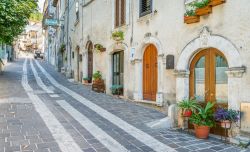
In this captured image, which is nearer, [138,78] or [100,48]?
[138,78]

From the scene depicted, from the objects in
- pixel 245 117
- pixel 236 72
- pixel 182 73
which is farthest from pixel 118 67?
pixel 245 117

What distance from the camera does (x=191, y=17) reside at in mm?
7668

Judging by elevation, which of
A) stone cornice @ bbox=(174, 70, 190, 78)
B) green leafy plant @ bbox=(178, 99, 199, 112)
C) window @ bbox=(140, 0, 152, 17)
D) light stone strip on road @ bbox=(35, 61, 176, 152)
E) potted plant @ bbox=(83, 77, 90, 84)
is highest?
window @ bbox=(140, 0, 152, 17)

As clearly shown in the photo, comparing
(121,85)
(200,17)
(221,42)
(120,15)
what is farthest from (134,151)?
(120,15)

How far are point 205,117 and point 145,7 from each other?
17.6 ft

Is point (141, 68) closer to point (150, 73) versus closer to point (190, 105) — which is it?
point (150, 73)

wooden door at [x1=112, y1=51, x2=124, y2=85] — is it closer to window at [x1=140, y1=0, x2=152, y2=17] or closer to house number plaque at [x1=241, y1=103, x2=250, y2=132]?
window at [x1=140, y1=0, x2=152, y2=17]

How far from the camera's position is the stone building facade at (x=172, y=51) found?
6.54m

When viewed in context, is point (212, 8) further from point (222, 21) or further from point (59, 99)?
point (59, 99)

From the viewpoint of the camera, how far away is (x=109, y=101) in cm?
1155

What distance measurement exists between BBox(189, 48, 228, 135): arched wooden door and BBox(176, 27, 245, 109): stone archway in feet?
0.63

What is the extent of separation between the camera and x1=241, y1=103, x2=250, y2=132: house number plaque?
623 centimetres

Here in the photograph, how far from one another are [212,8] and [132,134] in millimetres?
3723

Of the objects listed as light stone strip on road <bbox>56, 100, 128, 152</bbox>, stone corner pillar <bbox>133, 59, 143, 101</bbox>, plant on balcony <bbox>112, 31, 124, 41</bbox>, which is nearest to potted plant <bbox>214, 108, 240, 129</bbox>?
light stone strip on road <bbox>56, 100, 128, 152</bbox>
